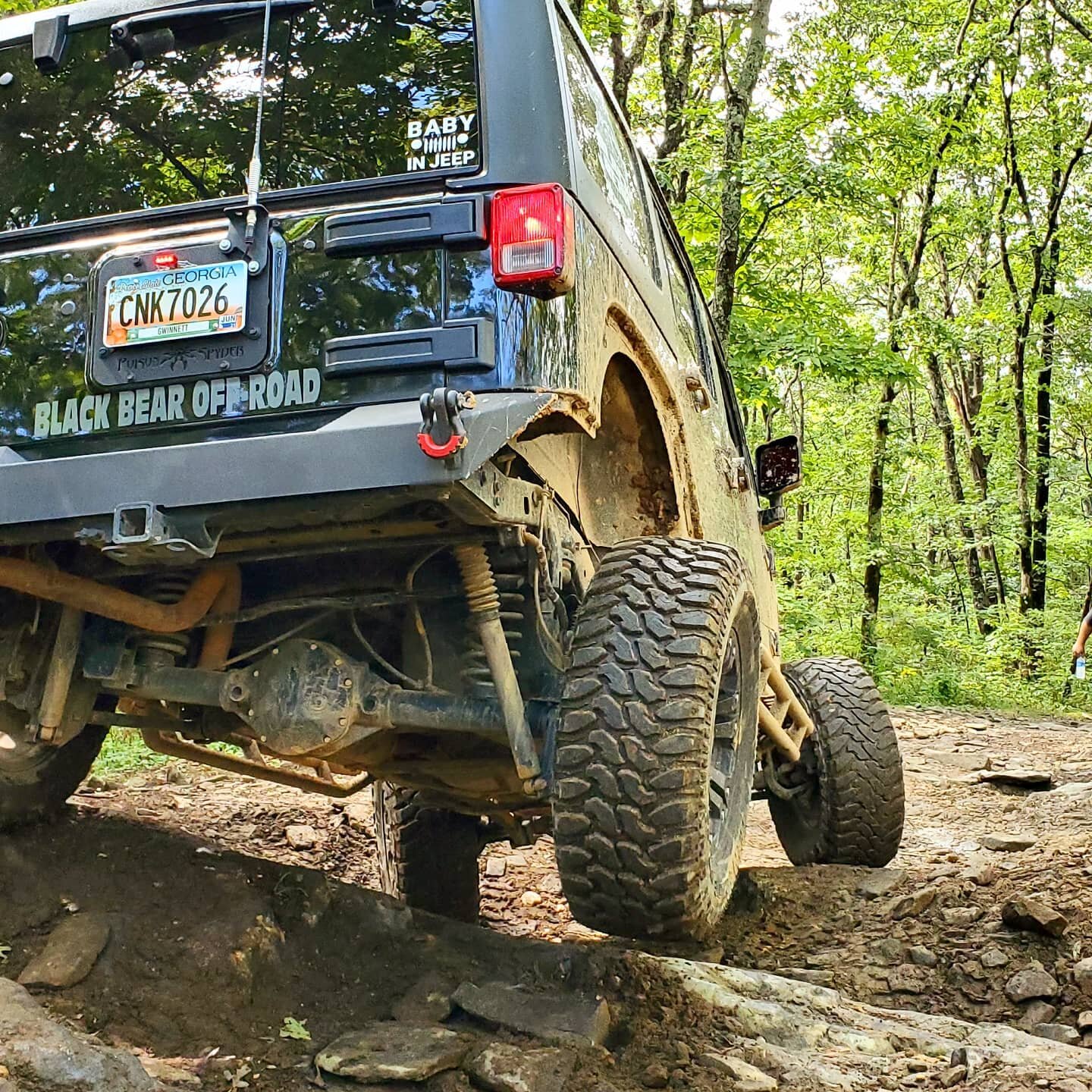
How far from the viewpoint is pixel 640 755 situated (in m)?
2.57

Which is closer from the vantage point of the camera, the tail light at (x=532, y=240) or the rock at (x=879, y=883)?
the tail light at (x=532, y=240)

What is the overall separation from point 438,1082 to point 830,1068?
101 cm

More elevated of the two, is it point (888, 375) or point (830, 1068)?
point (888, 375)

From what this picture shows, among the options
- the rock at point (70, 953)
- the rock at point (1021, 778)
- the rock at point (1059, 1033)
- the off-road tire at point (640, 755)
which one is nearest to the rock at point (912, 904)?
the rock at point (1059, 1033)

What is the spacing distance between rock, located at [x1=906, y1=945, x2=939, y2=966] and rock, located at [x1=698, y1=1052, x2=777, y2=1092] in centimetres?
139

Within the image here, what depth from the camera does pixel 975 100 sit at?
1565 cm

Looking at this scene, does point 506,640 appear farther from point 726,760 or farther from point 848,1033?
point 848,1033

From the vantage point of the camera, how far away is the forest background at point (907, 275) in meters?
10.7

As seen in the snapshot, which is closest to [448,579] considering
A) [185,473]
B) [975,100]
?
[185,473]

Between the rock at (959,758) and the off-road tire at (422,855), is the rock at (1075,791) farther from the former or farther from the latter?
the off-road tire at (422,855)

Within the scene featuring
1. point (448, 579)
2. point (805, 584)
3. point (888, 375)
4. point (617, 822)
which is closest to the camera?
point (617, 822)

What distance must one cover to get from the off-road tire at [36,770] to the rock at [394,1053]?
4.24 ft

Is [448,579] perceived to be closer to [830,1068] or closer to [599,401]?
[599,401]

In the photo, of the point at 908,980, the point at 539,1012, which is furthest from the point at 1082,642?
the point at 539,1012
